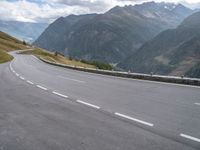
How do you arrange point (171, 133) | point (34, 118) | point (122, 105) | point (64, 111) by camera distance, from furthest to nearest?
point (122, 105) → point (64, 111) → point (34, 118) → point (171, 133)

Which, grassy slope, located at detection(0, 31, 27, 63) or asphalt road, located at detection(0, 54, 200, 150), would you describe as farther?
grassy slope, located at detection(0, 31, 27, 63)

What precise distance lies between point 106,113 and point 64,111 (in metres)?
1.56

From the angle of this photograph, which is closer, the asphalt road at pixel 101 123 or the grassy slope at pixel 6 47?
the asphalt road at pixel 101 123

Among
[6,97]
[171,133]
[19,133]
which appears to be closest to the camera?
[171,133]

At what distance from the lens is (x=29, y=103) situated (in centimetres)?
1224

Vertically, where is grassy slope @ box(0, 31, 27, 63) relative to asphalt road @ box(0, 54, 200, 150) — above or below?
below

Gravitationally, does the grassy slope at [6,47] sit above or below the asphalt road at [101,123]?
below

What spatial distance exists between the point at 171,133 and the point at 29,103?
21.9ft

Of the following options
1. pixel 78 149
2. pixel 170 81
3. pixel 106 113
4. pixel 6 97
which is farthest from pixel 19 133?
pixel 170 81

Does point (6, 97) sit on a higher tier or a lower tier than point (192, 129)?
lower

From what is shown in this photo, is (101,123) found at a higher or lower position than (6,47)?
higher

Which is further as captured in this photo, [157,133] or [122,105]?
[122,105]

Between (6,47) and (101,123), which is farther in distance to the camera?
(6,47)

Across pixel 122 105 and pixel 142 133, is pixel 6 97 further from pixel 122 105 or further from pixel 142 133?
pixel 142 133
